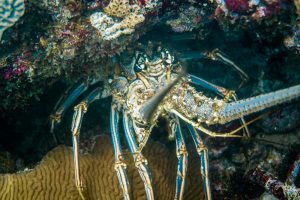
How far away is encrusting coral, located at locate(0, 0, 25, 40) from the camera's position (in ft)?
10.3

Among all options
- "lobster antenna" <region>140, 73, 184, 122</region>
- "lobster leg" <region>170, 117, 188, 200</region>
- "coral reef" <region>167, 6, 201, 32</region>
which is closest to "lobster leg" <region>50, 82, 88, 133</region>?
"lobster leg" <region>170, 117, 188, 200</region>

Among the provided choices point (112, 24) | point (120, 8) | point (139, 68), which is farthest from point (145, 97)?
point (120, 8)

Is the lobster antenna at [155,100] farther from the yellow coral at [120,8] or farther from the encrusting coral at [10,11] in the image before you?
the encrusting coral at [10,11]

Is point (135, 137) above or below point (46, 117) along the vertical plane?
below

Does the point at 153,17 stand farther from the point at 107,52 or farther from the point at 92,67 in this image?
the point at 92,67

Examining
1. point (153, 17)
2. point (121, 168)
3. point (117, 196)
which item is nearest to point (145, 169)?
point (121, 168)

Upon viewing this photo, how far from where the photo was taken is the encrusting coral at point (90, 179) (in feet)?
12.6

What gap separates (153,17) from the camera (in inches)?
133

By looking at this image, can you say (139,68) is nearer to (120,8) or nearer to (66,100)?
(120,8)

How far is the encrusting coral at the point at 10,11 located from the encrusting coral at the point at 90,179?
1.78m

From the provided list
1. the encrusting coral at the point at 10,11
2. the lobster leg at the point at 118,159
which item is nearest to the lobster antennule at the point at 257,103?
the lobster leg at the point at 118,159

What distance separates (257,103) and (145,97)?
1317mm

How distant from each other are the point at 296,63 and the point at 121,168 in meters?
2.58

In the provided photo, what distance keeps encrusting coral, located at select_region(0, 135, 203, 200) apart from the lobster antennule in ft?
5.65
